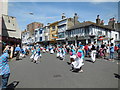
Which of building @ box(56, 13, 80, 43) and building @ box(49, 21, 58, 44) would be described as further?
building @ box(49, 21, 58, 44)

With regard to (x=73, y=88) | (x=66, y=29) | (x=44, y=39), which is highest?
(x=66, y=29)

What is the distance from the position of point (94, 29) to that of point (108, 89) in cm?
2401

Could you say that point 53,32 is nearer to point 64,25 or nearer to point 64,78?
point 64,25

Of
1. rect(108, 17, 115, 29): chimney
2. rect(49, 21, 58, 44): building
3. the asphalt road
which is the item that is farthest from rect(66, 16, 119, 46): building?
the asphalt road

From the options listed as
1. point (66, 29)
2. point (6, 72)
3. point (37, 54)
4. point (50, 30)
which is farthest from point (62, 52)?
point (50, 30)

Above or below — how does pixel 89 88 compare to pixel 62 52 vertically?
below

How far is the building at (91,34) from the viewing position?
84.6 feet

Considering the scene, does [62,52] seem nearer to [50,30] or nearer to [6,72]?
[6,72]

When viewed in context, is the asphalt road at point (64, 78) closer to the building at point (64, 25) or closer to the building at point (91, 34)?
the building at point (91, 34)

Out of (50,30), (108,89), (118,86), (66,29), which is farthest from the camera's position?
(50,30)

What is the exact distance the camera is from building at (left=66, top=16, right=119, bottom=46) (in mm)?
25797

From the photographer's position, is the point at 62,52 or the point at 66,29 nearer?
the point at 62,52

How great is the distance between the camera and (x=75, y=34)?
99.7 feet

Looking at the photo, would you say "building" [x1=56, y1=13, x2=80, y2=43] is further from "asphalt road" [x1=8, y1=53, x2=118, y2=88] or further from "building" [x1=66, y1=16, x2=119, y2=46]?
"asphalt road" [x1=8, y1=53, x2=118, y2=88]
